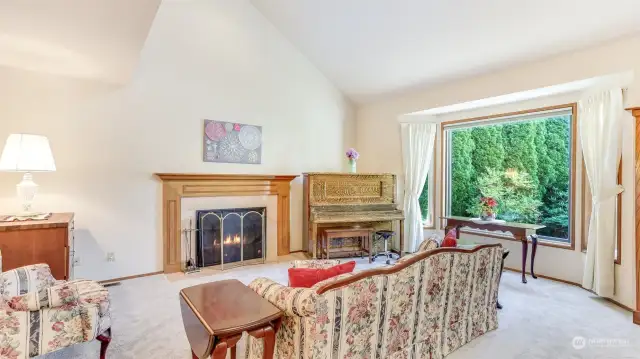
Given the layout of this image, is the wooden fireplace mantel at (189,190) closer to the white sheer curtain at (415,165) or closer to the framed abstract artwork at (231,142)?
the framed abstract artwork at (231,142)

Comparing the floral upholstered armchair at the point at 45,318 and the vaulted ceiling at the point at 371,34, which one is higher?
the vaulted ceiling at the point at 371,34

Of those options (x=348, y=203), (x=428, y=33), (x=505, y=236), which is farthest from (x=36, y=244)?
(x=505, y=236)

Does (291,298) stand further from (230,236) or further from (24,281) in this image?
(230,236)

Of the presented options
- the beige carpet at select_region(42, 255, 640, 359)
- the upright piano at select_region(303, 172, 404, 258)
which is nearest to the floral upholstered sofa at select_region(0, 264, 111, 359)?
the beige carpet at select_region(42, 255, 640, 359)

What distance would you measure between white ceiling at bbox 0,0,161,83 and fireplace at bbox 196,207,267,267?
215cm

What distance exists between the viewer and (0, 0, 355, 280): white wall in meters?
3.59

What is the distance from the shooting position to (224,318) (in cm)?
146

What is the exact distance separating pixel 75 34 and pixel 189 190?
2.31 meters

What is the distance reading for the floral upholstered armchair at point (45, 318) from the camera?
1.72m

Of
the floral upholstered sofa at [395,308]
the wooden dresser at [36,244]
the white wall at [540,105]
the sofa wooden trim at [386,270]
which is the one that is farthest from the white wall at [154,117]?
the sofa wooden trim at [386,270]

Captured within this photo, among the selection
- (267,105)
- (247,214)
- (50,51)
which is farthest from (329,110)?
(50,51)

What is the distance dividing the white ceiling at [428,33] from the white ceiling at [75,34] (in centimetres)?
264

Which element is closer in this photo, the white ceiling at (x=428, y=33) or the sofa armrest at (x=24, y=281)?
the sofa armrest at (x=24, y=281)

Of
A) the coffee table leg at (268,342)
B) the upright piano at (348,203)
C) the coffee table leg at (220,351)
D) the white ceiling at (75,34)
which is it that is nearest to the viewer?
the coffee table leg at (220,351)
